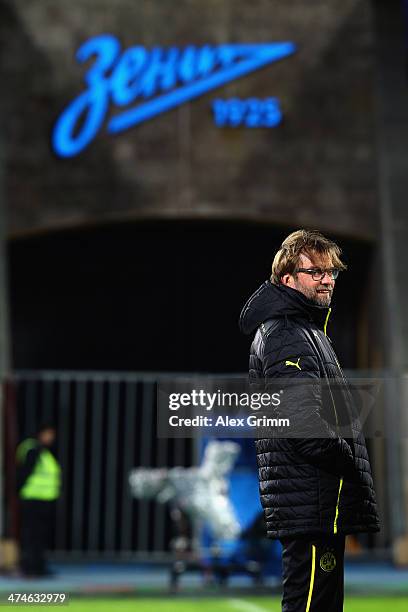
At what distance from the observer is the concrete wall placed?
58.0ft

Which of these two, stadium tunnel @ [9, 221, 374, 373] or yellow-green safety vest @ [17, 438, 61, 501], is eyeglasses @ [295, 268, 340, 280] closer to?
→ yellow-green safety vest @ [17, 438, 61, 501]

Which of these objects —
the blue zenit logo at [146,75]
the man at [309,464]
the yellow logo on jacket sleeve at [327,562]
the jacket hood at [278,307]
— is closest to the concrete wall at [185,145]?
the blue zenit logo at [146,75]

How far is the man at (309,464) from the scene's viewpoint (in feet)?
Answer: 14.8

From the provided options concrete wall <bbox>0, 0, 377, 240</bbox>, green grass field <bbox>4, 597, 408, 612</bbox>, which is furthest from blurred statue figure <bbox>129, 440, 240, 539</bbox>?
concrete wall <bbox>0, 0, 377, 240</bbox>

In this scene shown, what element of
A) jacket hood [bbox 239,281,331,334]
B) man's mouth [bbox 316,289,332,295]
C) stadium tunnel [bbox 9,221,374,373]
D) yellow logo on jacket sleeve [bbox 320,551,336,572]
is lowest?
yellow logo on jacket sleeve [bbox 320,551,336,572]

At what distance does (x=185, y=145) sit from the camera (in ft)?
58.3

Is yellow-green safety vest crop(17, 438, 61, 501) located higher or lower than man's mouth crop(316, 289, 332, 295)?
Result: lower

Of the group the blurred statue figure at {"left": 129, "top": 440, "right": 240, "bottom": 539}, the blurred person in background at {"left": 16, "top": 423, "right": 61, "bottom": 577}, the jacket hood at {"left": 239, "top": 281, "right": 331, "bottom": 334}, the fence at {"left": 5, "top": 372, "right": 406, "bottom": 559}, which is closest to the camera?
the jacket hood at {"left": 239, "top": 281, "right": 331, "bottom": 334}

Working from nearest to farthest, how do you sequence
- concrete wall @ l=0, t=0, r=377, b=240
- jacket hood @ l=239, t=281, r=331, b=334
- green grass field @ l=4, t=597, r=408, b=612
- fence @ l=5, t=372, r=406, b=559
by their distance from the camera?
jacket hood @ l=239, t=281, r=331, b=334
green grass field @ l=4, t=597, r=408, b=612
fence @ l=5, t=372, r=406, b=559
concrete wall @ l=0, t=0, r=377, b=240

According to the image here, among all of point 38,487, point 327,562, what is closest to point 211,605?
point 38,487

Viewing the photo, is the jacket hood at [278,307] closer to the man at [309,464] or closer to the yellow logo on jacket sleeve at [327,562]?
the man at [309,464]

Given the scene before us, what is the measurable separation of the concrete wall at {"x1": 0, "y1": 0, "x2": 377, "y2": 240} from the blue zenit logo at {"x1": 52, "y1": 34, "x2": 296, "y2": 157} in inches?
5.3

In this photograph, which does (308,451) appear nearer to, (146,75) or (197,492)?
(197,492)

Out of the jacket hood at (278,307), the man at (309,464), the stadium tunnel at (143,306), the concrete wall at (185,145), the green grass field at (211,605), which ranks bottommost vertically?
the green grass field at (211,605)
